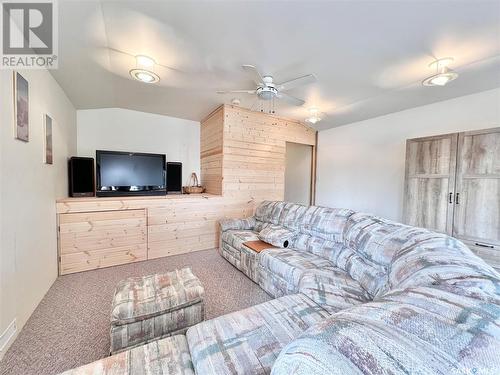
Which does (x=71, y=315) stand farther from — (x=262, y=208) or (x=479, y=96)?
(x=479, y=96)

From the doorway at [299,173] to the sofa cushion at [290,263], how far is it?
3245 mm

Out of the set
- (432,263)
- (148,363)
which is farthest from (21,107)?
(432,263)

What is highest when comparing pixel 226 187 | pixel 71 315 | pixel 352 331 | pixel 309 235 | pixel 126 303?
pixel 226 187

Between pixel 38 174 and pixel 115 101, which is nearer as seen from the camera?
pixel 38 174

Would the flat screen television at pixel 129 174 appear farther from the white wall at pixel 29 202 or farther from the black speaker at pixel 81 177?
the white wall at pixel 29 202

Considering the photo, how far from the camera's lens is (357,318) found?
613 mm

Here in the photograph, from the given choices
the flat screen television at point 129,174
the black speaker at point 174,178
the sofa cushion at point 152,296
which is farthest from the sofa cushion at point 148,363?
the black speaker at point 174,178

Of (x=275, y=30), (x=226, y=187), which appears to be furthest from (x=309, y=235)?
(x=275, y=30)

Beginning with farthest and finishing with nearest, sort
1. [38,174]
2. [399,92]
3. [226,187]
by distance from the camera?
[226,187], [399,92], [38,174]

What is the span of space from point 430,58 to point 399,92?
35.4 inches

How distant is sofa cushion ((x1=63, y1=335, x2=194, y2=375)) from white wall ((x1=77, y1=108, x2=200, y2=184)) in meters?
3.65

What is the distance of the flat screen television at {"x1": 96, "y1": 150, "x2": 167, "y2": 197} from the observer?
316 cm

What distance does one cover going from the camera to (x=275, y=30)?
1.84 m

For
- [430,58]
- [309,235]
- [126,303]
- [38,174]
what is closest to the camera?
[126,303]
